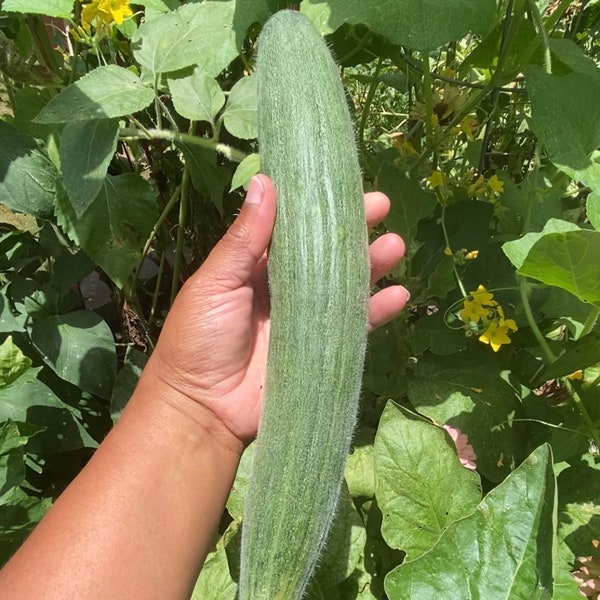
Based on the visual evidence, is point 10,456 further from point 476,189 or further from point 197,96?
point 476,189

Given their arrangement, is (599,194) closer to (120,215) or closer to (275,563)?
(275,563)

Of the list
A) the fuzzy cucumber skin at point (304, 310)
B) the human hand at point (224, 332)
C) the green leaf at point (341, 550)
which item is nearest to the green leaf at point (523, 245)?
the fuzzy cucumber skin at point (304, 310)

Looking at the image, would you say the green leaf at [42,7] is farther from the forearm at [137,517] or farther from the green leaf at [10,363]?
the forearm at [137,517]

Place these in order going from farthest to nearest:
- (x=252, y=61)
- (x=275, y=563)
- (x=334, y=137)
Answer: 1. (x=252, y=61)
2. (x=334, y=137)
3. (x=275, y=563)

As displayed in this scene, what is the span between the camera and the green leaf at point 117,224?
1.31 metres

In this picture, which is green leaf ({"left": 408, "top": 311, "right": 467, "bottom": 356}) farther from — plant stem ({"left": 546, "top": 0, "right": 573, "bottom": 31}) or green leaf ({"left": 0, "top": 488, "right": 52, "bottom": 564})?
green leaf ({"left": 0, "top": 488, "right": 52, "bottom": 564})

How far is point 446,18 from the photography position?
3.56 feet

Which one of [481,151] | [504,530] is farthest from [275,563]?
[481,151]

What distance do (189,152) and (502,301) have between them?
28.6 inches

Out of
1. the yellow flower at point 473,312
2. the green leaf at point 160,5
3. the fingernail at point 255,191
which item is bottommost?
the yellow flower at point 473,312

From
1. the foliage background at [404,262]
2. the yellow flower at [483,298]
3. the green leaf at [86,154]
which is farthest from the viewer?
the yellow flower at [483,298]

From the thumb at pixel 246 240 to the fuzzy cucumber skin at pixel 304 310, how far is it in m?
0.02

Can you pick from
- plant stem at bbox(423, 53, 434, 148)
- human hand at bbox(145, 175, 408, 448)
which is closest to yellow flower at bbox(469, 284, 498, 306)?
human hand at bbox(145, 175, 408, 448)

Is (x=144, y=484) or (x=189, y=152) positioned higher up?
(x=189, y=152)
